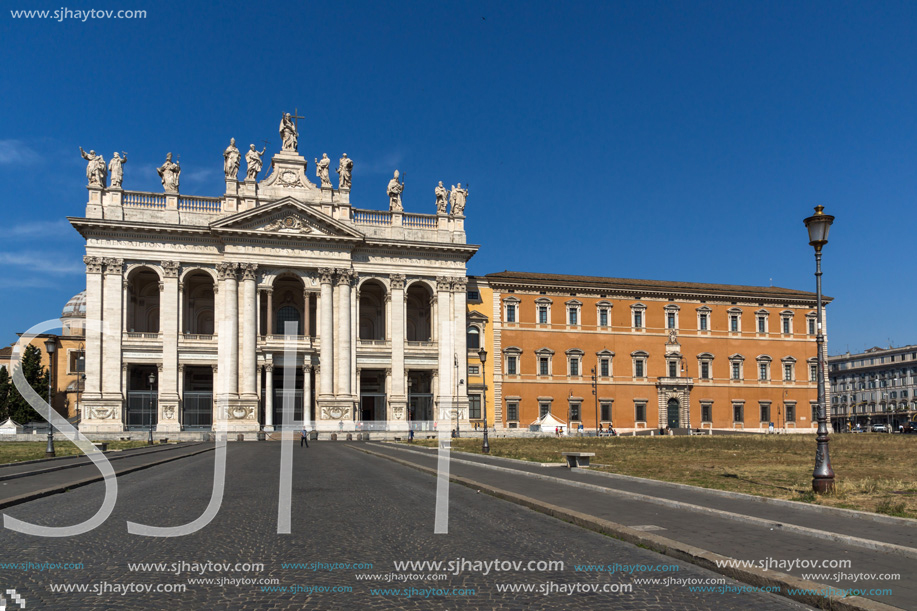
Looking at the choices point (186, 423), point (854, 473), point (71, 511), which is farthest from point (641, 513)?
point (186, 423)

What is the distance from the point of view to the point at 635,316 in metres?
71.7

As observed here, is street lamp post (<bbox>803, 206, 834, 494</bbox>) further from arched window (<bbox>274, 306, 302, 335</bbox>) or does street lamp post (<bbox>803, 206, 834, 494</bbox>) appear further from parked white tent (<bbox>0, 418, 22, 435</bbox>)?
arched window (<bbox>274, 306, 302, 335</bbox>)

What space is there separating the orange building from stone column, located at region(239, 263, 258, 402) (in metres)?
18.2

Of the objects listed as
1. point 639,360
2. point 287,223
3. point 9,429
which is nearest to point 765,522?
point 287,223

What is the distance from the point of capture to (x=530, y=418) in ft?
220

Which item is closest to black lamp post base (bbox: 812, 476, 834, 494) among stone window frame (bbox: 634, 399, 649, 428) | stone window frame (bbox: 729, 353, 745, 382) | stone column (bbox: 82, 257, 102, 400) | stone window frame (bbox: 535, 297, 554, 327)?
stone column (bbox: 82, 257, 102, 400)

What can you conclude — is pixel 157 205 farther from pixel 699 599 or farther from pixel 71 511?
pixel 699 599

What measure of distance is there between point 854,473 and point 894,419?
124m

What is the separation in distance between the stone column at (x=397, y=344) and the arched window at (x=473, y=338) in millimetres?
6635

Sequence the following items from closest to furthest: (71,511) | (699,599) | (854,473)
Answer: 1. (699,599)
2. (71,511)
3. (854,473)

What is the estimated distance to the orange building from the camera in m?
67.4

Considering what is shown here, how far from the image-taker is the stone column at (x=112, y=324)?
5491 centimetres

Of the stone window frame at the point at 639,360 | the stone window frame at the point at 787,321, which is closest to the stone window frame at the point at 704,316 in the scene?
the stone window frame at the point at 639,360

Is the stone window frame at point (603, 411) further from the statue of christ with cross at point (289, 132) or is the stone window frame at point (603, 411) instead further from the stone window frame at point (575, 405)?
the statue of christ with cross at point (289, 132)
